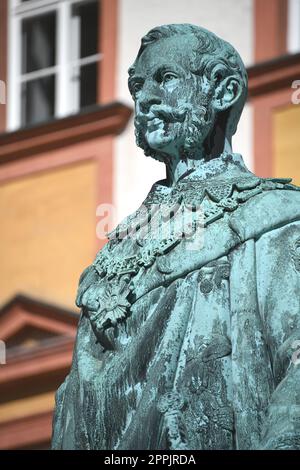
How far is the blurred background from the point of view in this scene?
77.2 feet

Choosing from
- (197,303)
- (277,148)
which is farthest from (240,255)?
(277,148)

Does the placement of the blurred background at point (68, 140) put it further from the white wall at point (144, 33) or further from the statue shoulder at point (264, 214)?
the statue shoulder at point (264, 214)

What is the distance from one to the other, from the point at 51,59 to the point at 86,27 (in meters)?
0.74

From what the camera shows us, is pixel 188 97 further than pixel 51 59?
No

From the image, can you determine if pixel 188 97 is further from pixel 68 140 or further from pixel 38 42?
pixel 38 42

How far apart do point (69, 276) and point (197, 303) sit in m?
15.1

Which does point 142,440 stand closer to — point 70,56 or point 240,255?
point 240,255

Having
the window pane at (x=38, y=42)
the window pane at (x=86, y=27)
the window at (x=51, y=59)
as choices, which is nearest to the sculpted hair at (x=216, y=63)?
the window at (x=51, y=59)

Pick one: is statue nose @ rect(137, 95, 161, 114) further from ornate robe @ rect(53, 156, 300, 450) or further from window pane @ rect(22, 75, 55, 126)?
window pane @ rect(22, 75, 55, 126)

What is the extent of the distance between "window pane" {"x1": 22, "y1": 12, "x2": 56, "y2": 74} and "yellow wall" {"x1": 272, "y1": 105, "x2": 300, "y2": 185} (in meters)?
2.10

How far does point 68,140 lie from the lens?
24812mm

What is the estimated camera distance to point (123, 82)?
24344mm

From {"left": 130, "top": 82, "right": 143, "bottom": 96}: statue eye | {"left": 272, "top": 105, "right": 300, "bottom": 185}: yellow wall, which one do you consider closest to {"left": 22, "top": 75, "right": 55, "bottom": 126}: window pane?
{"left": 272, "top": 105, "right": 300, "bottom": 185}: yellow wall

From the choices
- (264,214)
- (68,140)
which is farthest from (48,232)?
(264,214)
